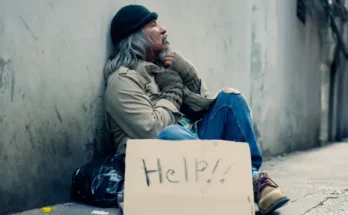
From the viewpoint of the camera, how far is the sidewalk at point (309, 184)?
3.21 meters

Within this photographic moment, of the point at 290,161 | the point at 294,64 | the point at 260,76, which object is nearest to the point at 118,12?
the point at 260,76

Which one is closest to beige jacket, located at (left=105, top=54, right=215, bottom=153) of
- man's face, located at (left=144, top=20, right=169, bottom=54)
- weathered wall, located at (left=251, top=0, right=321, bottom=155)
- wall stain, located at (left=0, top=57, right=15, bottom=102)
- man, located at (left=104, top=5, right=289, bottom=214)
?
man, located at (left=104, top=5, right=289, bottom=214)

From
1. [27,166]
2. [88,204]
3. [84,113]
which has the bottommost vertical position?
[88,204]

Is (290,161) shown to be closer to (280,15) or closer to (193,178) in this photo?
(280,15)

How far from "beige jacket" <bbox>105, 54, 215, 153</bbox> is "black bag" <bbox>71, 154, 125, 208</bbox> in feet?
0.65

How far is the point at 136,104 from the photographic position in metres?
3.34

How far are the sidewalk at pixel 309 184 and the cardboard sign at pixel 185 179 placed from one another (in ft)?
2.70

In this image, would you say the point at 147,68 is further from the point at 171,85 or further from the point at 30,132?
the point at 30,132

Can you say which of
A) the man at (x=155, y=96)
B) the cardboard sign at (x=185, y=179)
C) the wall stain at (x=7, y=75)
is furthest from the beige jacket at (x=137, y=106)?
the cardboard sign at (x=185, y=179)

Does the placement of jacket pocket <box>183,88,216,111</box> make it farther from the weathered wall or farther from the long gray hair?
the weathered wall

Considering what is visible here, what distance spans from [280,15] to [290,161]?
5.91 feet

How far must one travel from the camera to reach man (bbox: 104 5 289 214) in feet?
10.9

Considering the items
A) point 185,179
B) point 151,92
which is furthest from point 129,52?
point 185,179

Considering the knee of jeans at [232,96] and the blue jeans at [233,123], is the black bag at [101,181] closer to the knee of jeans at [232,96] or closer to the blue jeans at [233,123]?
the blue jeans at [233,123]
